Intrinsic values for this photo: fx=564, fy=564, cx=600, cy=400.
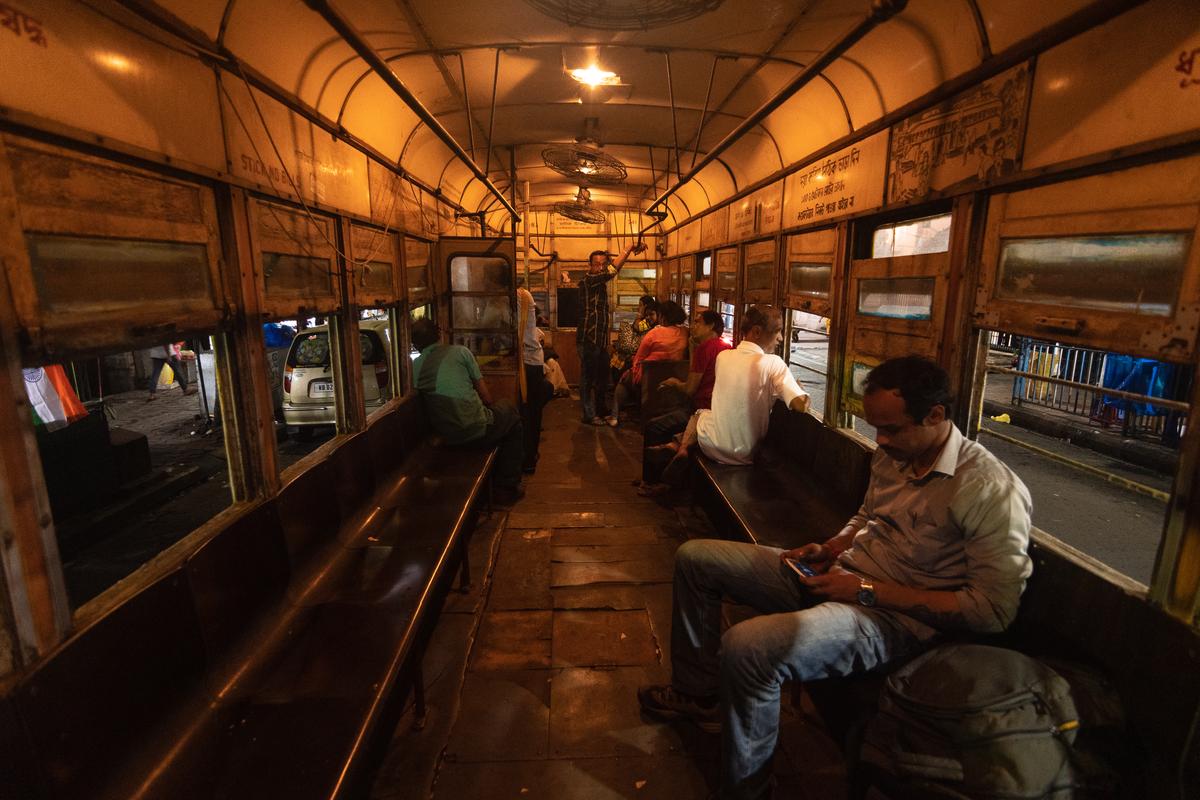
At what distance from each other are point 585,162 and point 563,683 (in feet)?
15.8

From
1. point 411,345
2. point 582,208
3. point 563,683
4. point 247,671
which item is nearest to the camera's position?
point 247,671

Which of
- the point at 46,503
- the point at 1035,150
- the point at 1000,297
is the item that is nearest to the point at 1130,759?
the point at 1000,297

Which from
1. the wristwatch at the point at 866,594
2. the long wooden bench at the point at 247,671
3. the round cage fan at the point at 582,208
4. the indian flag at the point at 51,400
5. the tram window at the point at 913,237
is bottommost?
the long wooden bench at the point at 247,671

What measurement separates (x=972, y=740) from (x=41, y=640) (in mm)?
2910

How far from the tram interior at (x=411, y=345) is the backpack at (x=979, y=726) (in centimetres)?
18

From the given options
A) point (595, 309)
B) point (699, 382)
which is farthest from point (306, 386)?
point (699, 382)

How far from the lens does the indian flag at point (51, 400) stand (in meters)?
5.14

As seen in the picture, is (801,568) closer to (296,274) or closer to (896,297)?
(896,297)

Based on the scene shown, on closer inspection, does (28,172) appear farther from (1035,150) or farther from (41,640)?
(1035,150)

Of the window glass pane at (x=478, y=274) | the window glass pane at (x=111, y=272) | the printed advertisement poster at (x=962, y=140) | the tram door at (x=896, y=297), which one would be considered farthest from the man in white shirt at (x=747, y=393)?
the window glass pane at (x=111, y=272)

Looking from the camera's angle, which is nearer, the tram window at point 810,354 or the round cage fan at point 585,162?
the tram window at point 810,354

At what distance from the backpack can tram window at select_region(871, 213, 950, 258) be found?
7.33 feet

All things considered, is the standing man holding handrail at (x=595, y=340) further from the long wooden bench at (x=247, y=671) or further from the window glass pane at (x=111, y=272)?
the window glass pane at (x=111, y=272)

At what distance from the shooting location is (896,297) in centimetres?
373
